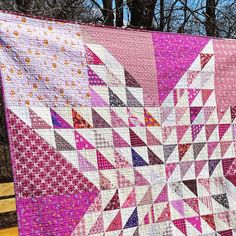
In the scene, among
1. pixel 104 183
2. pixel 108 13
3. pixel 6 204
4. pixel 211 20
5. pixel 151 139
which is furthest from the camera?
Answer: pixel 211 20

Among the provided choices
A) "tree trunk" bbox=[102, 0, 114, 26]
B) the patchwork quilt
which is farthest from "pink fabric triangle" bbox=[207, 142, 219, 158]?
"tree trunk" bbox=[102, 0, 114, 26]

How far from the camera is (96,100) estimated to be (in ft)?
5.16

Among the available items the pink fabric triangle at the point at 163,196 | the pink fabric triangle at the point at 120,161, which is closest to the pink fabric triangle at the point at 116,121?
the pink fabric triangle at the point at 120,161

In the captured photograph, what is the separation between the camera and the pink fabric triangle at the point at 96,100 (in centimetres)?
157

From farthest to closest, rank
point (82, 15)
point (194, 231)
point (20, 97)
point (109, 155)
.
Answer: point (82, 15), point (194, 231), point (109, 155), point (20, 97)

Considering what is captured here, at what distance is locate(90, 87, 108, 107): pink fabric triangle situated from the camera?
1.57 m

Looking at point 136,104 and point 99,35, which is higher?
point 99,35

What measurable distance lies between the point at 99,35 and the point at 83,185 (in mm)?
616

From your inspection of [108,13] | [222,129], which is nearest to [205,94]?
[222,129]

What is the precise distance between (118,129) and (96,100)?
154mm

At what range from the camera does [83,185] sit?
1517mm

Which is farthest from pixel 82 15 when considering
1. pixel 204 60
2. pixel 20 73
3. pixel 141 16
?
pixel 20 73

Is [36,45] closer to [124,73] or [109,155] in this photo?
[124,73]

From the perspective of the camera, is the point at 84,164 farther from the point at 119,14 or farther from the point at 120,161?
the point at 119,14
